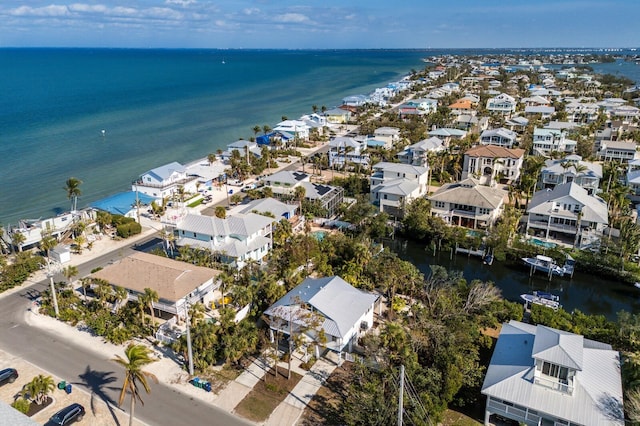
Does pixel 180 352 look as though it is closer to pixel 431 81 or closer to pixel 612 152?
pixel 612 152

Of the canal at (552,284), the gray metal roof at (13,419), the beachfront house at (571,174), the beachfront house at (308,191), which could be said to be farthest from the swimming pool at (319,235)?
the beachfront house at (571,174)

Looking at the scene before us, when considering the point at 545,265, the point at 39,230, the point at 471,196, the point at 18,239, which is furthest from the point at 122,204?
the point at 545,265

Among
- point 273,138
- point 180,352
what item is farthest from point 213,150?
point 180,352

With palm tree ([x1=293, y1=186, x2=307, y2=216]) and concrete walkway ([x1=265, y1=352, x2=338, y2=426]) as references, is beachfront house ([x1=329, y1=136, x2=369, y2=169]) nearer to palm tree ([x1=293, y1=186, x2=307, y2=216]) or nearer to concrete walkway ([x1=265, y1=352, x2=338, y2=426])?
palm tree ([x1=293, y1=186, x2=307, y2=216])

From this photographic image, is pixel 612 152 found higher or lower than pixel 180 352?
higher

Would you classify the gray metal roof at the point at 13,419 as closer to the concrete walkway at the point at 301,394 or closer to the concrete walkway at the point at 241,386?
the concrete walkway at the point at 241,386

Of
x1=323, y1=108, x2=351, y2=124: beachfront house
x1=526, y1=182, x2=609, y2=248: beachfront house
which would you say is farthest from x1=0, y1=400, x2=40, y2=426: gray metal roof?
x1=323, y1=108, x2=351, y2=124: beachfront house

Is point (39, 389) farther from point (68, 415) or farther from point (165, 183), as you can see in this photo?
point (165, 183)
